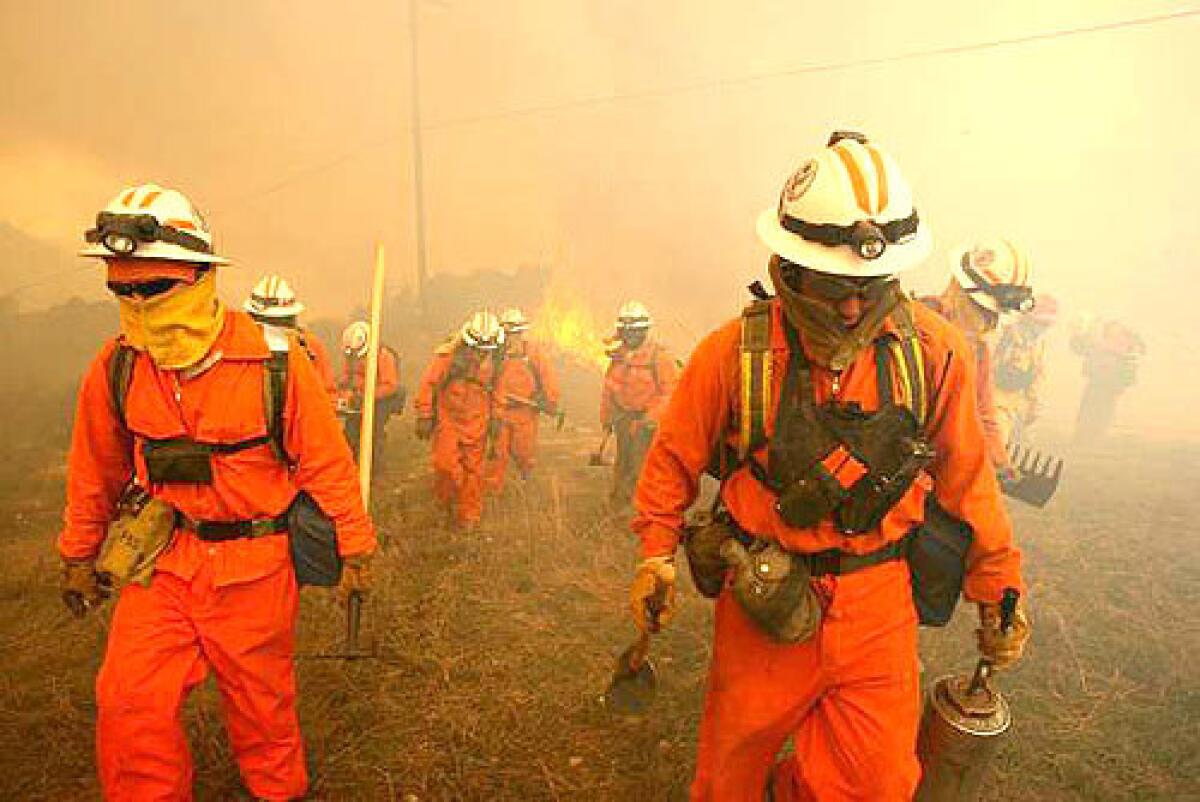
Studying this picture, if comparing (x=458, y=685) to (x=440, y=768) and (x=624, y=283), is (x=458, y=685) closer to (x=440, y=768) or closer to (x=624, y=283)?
(x=440, y=768)

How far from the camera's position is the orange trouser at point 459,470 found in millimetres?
7699

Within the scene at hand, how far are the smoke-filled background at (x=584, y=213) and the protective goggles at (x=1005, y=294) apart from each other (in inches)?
53.5

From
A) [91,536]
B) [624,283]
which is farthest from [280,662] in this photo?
[624,283]

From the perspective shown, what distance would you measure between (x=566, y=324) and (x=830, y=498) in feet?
67.8

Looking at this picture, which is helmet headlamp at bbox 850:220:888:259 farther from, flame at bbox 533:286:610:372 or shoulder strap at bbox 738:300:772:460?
flame at bbox 533:286:610:372

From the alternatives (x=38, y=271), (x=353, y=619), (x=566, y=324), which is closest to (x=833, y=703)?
(x=353, y=619)

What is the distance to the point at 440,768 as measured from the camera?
391cm

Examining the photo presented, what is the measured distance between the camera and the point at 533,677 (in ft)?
16.0

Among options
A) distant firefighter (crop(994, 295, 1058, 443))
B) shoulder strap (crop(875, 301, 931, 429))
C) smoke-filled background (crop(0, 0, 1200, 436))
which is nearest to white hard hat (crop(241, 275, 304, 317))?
shoulder strap (crop(875, 301, 931, 429))

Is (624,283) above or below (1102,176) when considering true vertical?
below

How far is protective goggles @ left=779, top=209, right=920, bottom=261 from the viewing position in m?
2.22

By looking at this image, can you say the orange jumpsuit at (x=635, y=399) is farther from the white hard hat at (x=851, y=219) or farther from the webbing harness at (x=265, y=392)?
the white hard hat at (x=851, y=219)

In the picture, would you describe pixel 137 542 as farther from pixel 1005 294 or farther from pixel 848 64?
pixel 848 64

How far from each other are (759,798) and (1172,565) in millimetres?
7419
